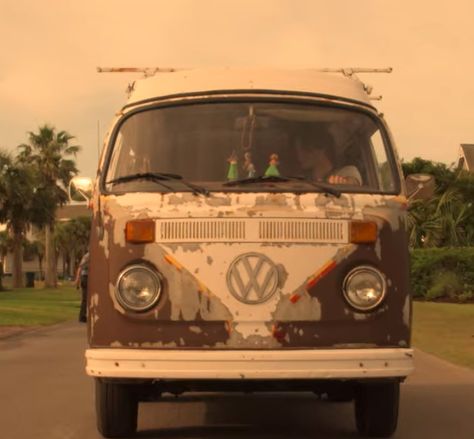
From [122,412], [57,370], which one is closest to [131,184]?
[122,412]

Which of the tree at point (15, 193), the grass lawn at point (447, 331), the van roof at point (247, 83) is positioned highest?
the tree at point (15, 193)

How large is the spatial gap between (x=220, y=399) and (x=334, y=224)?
12.2 feet

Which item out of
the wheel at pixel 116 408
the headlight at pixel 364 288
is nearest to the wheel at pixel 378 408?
the headlight at pixel 364 288

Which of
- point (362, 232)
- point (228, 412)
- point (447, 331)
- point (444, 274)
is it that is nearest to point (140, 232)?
point (362, 232)

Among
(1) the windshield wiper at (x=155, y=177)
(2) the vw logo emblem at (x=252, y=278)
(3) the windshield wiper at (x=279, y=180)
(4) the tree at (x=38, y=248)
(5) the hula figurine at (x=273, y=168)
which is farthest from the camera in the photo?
(4) the tree at (x=38, y=248)

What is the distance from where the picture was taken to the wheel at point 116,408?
645 cm

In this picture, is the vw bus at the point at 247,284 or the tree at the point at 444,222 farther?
the tree at the point at 444,222

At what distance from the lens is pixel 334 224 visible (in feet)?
19.4

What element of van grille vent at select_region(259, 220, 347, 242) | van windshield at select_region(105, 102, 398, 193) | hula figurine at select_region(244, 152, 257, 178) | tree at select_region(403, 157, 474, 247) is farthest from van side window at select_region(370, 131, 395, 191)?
tree at select_region(403, 157, 474, 247)

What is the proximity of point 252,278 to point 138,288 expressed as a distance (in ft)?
2.40

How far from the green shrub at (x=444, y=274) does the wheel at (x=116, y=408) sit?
24797mm

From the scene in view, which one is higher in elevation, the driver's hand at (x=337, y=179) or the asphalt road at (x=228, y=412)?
the driver's hand at (x=337, y=179)

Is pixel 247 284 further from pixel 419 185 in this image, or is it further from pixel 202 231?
pixel 419 185

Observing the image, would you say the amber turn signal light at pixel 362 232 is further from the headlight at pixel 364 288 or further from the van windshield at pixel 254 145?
the van windshield at pixel 254 145
